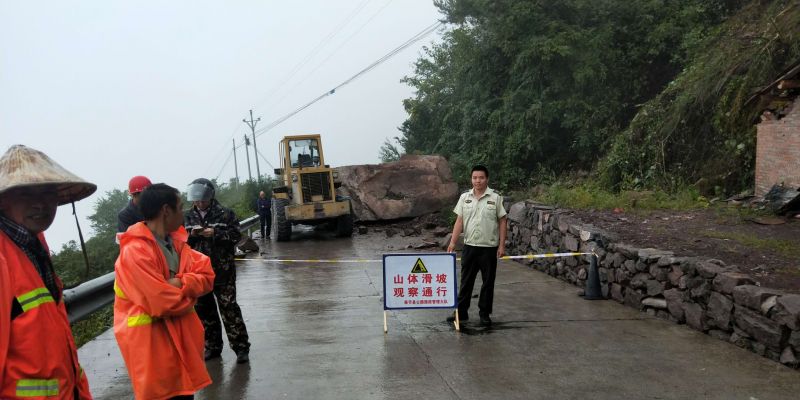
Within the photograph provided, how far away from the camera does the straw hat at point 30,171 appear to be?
2.25 m

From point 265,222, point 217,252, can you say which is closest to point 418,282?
point 217,252

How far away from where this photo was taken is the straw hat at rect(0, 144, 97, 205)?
225 cm

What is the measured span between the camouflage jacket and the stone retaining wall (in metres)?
4.46

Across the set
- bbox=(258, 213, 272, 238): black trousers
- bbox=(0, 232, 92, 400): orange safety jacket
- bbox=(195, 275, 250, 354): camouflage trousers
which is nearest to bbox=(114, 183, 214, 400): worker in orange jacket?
bbox=(0, 232, 92, 400): orange safety jacket

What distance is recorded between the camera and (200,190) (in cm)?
502

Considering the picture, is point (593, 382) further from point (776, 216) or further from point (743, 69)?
point (743, 69)

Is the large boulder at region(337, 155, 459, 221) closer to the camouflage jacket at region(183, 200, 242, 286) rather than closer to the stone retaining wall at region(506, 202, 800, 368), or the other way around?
the stone retaining wall at region(506, 202, 800, 368)

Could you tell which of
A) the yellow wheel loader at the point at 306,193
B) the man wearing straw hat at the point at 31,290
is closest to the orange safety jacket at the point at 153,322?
the man wearing straw hat at the point at 31,290

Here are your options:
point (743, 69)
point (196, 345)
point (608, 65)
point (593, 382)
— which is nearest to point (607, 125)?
point (608, 65)

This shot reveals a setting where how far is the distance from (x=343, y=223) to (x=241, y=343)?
38.8 ft

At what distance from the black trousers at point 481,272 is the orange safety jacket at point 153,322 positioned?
3642mm

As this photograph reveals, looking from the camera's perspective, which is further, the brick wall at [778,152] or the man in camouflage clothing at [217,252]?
the brick wall at [778,152]

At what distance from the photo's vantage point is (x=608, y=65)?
18.4m

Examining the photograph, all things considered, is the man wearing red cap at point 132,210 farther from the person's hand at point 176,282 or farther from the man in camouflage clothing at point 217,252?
the person's hand at point 176,282
